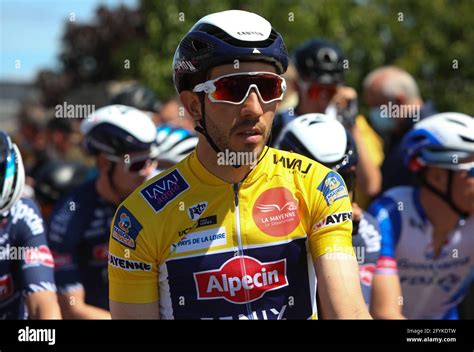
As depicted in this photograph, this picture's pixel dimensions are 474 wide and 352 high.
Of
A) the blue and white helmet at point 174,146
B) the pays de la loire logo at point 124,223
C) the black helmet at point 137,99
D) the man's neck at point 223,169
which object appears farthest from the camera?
the black helmet at point 137,99

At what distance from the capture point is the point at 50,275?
5.62m

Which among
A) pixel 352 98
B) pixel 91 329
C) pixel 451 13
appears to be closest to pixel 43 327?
pixel 91 329

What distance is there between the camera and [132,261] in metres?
4.13

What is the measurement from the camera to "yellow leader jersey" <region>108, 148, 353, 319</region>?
411 cm

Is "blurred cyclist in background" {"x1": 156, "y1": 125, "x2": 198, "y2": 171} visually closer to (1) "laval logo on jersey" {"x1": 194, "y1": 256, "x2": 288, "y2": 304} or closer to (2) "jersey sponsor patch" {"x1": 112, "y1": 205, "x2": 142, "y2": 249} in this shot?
(2) "jersey sponsor patch" {"x1": 112, "y1": 205, "x2": 142, "y2": 249}

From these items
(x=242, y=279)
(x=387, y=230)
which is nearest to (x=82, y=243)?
(x=387, y=230)

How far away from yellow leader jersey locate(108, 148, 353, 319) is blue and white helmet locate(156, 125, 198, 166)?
361cm

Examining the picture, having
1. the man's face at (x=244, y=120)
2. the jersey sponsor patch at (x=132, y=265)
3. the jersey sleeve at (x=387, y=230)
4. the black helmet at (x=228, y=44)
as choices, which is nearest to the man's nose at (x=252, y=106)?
the man's face at (x=244, y=120)

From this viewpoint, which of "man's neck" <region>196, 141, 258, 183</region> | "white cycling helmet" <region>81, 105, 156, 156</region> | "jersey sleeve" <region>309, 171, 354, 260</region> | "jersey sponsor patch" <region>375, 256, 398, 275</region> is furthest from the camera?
"white cycling helmet" <region>81, 105, 156, 156</region>

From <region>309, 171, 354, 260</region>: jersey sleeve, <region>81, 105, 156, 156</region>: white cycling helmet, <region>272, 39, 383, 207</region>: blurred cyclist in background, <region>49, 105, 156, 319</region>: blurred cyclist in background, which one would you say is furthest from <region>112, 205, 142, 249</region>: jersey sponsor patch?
<region>272, 39, 383, 207</region>: blurred cyclist in background

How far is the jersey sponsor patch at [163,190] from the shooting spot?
13.7 feet

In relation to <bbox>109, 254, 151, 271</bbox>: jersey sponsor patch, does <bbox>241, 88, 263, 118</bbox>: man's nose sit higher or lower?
higher

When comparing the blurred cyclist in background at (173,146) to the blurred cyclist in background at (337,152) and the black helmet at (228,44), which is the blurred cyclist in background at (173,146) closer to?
the blurred cyclist in background at (337,152)

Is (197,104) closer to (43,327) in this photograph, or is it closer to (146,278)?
(146,278)
